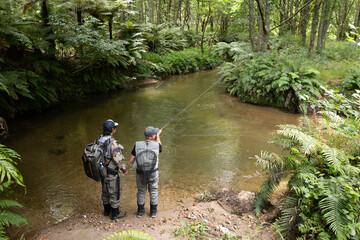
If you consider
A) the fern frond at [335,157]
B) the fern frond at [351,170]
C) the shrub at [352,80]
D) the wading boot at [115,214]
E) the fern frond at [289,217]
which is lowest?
the wading boot at [115,214]

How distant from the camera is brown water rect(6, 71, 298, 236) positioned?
4668 mm

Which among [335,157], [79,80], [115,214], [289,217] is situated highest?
[79,80]

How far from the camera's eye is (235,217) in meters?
3.85

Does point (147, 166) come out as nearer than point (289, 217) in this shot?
No

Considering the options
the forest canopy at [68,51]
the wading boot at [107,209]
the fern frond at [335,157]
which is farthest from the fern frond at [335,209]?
the forest canopy at [68,51]

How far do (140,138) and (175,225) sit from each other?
4.06m

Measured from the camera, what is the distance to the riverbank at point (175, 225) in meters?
3.41

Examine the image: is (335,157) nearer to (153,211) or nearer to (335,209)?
(335,209)

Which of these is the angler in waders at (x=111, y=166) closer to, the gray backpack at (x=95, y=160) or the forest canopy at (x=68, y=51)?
the gray backpack at (x=95, y=160)

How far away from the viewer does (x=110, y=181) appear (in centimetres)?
386

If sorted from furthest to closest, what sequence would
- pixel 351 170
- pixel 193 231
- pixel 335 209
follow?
pixel 193 231 → pixel 351 170 → pixel 335 209

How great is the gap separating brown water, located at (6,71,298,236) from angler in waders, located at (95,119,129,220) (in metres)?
0.54

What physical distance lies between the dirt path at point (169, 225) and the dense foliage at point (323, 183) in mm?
367

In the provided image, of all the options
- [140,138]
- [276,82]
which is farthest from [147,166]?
[276,82]
